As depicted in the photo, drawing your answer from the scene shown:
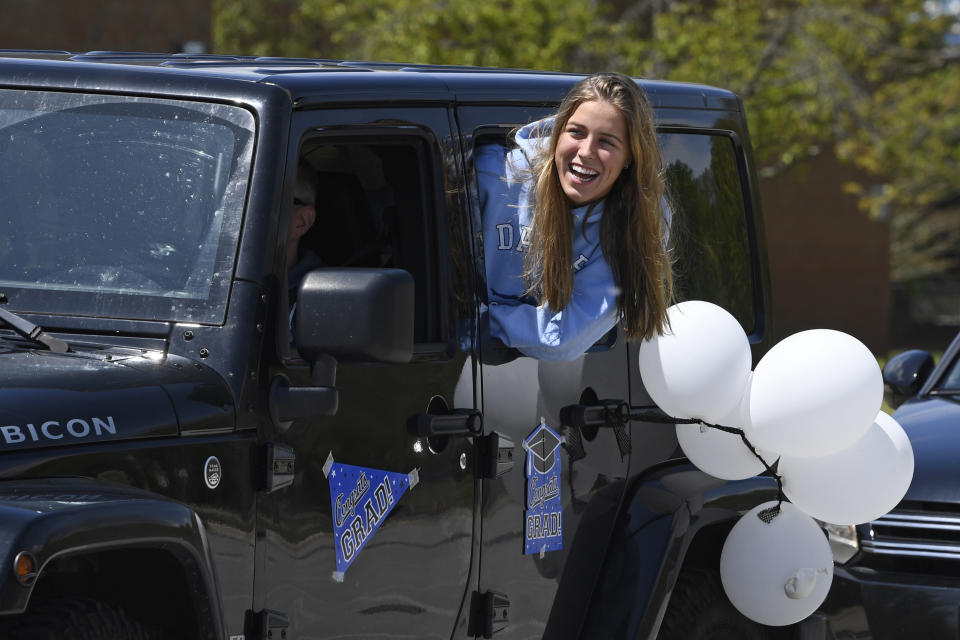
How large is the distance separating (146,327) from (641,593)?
160 centimetres

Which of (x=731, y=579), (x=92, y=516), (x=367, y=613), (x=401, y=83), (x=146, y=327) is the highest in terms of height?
(x=401, y=83)

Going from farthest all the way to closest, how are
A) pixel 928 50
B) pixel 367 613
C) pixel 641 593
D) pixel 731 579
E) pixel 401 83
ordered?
pixel 928 50 < pixel 731 579 < pixel 641 593 < pixel 401 83 < pixel 367 613

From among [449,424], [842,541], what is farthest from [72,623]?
[842,541]

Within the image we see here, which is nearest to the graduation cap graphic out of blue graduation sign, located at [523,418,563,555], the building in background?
blue graduation sign, located at [523,418,563,555]

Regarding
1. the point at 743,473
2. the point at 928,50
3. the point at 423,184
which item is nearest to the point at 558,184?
the point at 423,184

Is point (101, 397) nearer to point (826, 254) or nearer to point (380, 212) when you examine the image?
point (380, 212)

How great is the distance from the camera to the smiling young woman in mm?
3916

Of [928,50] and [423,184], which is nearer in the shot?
[423,184]

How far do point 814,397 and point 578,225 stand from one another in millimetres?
770

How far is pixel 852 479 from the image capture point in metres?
4.31

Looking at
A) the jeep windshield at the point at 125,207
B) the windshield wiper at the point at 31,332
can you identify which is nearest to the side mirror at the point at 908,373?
the jeep windshield at the point at 125,207

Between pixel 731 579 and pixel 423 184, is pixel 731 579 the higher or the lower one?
the lower one

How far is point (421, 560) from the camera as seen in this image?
3650 mm

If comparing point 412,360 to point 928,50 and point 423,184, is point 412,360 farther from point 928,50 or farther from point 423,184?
point 928,50
